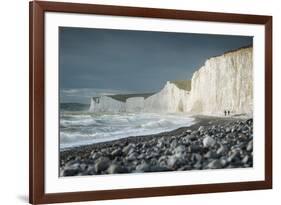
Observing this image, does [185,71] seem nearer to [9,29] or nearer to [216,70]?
[216,70]

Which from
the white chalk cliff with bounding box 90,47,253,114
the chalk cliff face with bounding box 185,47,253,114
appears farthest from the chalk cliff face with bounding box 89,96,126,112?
the chalk cliff face with bounding box 185,47,253,114

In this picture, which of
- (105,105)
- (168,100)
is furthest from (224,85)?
(105,105)

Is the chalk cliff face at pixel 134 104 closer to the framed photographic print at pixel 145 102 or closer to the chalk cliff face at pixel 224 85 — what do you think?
the framed photographic print at pixel 145 102

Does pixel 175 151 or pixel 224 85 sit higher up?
pixel 224 85

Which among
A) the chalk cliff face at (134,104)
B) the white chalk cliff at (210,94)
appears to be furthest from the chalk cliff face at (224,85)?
the chalk cliff face at (134,104)

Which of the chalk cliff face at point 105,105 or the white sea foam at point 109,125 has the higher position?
the chalk cliff face at point 105,105

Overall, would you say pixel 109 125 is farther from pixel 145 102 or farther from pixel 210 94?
pixel 210 94

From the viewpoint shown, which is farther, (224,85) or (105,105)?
(224,85)
